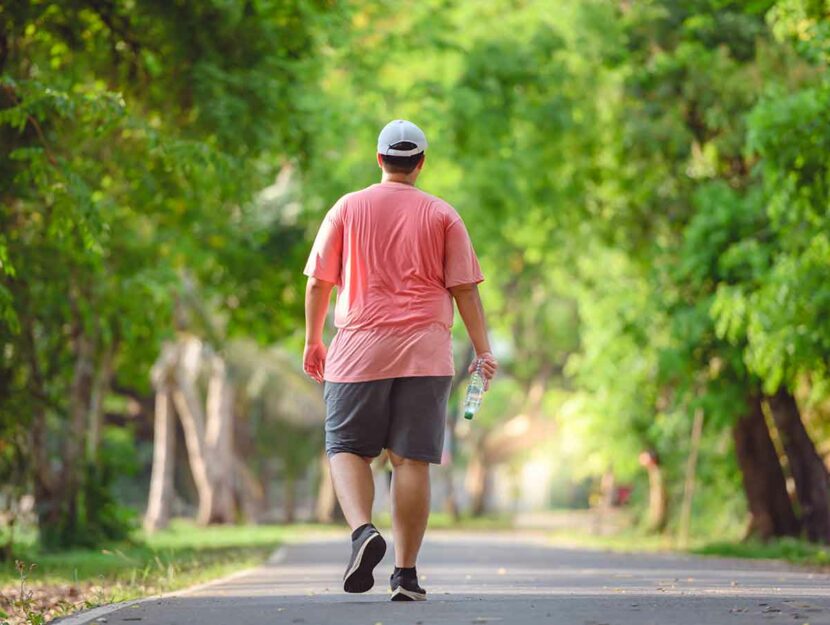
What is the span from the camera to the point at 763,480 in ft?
82.8

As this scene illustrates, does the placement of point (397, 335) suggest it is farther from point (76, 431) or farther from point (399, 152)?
point (76, 431)

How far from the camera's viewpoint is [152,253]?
21.8 meters

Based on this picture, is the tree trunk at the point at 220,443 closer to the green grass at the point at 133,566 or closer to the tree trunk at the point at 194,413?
the tree trunk at the point at 194,413

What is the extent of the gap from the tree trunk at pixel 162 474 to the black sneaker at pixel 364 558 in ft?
107

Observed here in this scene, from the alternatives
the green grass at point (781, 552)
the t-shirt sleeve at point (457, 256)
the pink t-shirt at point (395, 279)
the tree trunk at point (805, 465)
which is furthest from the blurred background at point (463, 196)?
the t-shirt sleeve at point (457, 256)

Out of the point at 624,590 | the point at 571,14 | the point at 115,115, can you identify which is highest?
the point at 571,14

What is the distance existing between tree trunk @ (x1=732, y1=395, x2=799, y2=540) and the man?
56.6 feet

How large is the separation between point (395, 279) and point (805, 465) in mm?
17038

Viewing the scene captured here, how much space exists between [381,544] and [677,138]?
16114 mm

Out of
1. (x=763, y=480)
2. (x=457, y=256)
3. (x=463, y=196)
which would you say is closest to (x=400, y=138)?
(x=457, y=256)

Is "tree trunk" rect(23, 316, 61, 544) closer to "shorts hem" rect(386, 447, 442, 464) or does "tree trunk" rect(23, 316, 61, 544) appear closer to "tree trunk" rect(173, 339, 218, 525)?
"shorts hem" rect(386, 447, 442, 464)

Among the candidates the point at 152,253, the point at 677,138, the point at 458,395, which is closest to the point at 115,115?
the point at 152,253

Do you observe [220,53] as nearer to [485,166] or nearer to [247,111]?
[247,111]

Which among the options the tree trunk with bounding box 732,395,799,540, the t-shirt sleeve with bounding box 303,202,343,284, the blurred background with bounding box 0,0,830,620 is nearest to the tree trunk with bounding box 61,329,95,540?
the blurred background with bounding box 0,0,830,620
